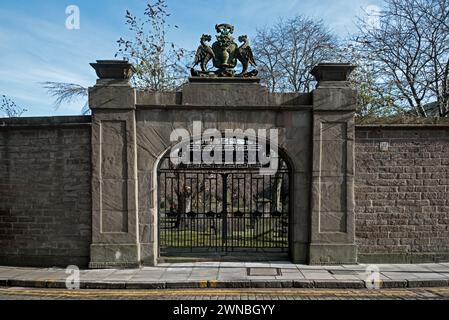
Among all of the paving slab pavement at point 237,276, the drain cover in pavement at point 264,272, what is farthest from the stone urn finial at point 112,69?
the drain cover in pavement at point 264,272

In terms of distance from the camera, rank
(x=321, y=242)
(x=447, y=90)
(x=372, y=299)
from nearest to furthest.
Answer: (x=372, y=299) → (x=321, y=242) → (x=447, y=90)

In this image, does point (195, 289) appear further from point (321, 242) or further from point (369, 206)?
point (369, 206)

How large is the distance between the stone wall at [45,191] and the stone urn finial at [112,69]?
1.09m

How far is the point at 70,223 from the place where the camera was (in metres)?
8.07

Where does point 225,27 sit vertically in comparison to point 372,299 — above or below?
above

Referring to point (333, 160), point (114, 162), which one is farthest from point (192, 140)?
point (333, 160)

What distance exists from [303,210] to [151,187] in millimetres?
3505

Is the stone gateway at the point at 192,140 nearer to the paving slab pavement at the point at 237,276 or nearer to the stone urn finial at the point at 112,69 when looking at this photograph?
the stone urn finial at the point at 112,69

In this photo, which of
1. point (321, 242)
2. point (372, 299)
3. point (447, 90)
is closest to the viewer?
point (372, 299)

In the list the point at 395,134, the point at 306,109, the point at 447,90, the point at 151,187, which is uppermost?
the point at 447,90

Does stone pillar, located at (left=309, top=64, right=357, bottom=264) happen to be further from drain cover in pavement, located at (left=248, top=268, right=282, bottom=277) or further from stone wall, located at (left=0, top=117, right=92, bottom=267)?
stone wall, located at (left=0, top=117, right=92, bottom=267)

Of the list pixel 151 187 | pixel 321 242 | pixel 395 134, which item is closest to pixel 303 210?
pixel 321 242

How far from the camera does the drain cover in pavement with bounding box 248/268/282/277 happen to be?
7105 mm

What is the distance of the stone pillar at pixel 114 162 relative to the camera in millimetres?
7898
